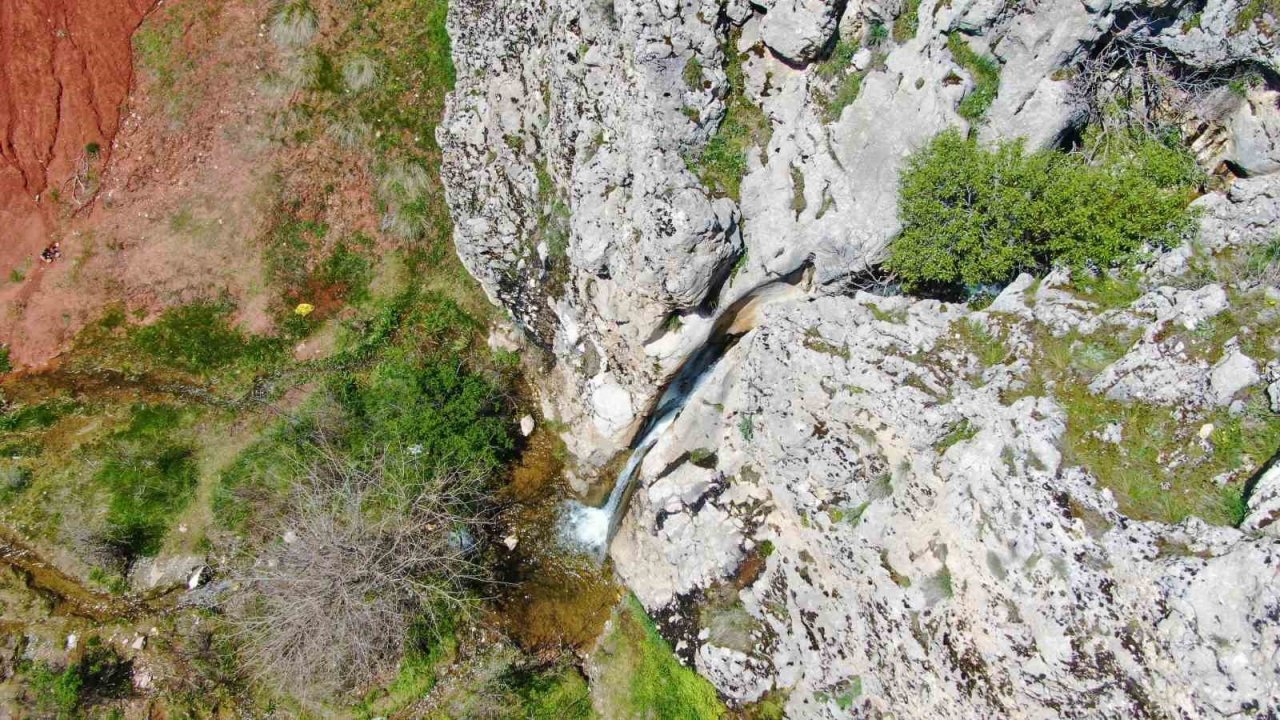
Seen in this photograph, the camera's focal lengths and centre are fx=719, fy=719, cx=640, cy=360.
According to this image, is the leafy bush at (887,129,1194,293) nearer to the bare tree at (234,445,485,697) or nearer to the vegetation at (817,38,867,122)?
the vegetation at (817,38,867,122)

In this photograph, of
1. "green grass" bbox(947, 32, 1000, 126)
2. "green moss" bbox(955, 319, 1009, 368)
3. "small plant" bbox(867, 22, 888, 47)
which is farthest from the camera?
"small plant" bbox(867, 22, 888, 47)

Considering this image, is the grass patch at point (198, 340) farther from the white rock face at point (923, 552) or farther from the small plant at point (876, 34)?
the small plant at point (876, 34)

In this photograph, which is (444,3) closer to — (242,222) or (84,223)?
(242,222)

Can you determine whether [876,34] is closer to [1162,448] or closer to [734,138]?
[734,138]

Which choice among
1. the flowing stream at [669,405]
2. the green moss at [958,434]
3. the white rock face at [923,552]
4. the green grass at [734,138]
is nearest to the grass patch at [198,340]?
the flowing stream at [669,405]

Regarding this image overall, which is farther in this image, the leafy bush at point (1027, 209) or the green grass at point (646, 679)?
the green grass at point (646, 679)

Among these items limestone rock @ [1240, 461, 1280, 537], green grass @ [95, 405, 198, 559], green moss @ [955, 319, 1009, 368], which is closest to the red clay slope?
green grass @ [95, 405, 198, 559]

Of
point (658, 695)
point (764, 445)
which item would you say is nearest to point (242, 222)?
point (764, 445)
